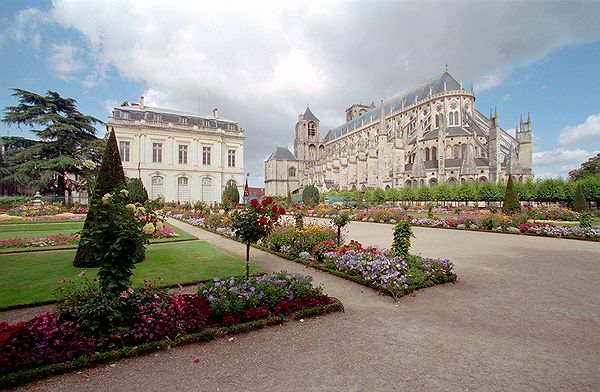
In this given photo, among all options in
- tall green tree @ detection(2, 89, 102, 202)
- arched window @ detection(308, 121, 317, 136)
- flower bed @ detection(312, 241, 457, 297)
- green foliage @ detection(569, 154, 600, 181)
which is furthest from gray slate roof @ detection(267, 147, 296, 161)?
flower bed @ detection(312, 241, 457, 297)

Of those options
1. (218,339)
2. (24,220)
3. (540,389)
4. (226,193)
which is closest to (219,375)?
(218,339)

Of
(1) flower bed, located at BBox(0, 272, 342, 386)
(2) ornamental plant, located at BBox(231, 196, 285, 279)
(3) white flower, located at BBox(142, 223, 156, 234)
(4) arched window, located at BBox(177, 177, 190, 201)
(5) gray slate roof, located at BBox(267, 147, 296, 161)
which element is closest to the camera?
Answer: (1) flower bed, located at BBox(0, 272, 342, 386)

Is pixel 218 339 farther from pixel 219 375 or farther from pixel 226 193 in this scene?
pixel 226 193

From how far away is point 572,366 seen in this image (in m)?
3.13

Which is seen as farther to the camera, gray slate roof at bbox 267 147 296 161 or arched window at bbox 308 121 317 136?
arched window at bbox 308 121 317 136

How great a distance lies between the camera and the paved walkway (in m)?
2.83

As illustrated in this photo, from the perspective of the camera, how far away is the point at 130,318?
11.9 ft

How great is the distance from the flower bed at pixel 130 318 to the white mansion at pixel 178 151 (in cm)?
3413

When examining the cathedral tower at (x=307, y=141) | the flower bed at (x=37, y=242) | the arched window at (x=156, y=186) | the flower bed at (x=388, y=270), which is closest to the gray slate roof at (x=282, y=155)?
the cathedral tower at (x=307, y=141)

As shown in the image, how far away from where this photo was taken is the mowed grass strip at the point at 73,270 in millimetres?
5335

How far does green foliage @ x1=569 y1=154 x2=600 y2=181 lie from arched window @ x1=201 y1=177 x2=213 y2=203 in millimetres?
56455

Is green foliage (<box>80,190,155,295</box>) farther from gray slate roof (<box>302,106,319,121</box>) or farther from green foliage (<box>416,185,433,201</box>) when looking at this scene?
gray slate roof (<box>302,106,319,121</box>)

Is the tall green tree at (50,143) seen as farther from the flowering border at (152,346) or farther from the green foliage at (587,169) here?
the green foliage at (587,169)

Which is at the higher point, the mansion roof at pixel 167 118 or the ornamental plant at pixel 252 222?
the mansion roof at pixel 167 118
